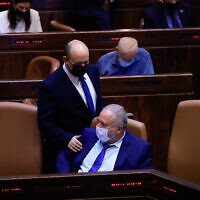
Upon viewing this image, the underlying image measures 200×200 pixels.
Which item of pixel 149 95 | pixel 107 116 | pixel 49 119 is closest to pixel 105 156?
pixel 107 116

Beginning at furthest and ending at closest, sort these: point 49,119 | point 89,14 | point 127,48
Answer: point 89,14 < point 127,48 < point 49,119

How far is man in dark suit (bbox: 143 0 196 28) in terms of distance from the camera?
2.64m

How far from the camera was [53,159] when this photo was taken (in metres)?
1.61

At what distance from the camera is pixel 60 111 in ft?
4.99

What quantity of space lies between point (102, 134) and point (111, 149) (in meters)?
0.07

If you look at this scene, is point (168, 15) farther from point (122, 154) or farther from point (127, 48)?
point (122, 154)

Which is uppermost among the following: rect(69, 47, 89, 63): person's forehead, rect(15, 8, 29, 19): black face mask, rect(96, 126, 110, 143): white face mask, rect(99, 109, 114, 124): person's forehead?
rect(15, 8, 29, 19): black face mask

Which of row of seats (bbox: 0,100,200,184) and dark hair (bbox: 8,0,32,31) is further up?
dark hair (bbox: 8,0,32,31)

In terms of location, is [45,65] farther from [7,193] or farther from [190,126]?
Answer: [7,193]

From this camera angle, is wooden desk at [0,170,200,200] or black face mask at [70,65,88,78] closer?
wooden desk at [0,170,200,200]

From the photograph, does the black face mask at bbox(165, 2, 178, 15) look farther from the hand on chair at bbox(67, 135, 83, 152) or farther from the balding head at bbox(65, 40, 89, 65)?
the hand on chair at bbox(67, 135, 83, 152)

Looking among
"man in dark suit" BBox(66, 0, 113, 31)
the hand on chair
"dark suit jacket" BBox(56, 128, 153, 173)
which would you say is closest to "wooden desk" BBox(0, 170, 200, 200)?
"dark suit jacket" BBox(56, 128, 153, 173)

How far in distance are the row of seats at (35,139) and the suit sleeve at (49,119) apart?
1.4 inches

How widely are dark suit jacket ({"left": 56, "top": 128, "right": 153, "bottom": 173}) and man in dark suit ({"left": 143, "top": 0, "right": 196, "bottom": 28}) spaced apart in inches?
56.7
